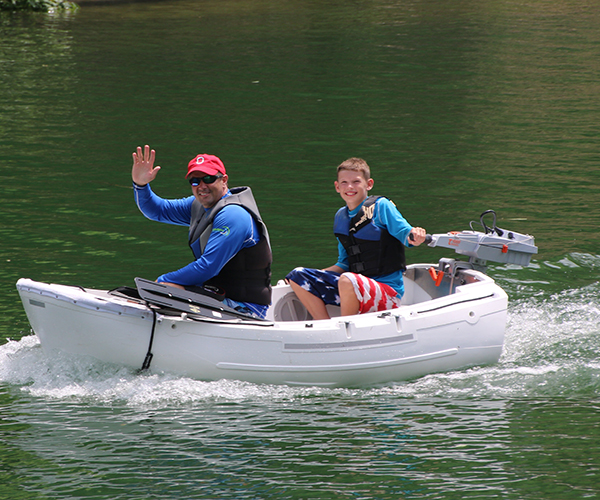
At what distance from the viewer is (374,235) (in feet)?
18.3

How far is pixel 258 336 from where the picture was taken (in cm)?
518

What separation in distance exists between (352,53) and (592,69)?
16.3ft

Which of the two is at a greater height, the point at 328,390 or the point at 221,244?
the point at 221,244

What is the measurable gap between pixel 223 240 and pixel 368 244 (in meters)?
1.07

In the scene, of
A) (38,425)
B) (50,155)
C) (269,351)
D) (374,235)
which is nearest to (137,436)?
(38,425)

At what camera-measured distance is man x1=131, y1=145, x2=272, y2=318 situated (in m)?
5.08

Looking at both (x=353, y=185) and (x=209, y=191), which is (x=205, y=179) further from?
(x=353, y=185)

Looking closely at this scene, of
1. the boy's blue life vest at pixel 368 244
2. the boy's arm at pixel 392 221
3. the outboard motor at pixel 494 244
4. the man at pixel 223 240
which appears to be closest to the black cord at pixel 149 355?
the man at pixel 223 240

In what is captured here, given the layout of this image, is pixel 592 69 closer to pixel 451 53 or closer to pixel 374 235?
pixel 451 53

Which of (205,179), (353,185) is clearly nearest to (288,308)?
(353,185)

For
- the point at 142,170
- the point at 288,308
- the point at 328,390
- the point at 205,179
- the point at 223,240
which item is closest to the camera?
the point at 223,240

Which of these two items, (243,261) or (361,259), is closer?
(243,261)

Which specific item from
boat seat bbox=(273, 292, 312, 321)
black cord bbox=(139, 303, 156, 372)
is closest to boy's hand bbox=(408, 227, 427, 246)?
boat seat bbox=(273, 292, 312, 321)

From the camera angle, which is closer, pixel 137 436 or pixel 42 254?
pixel 137 436
